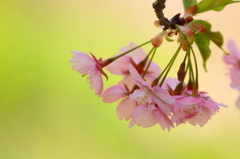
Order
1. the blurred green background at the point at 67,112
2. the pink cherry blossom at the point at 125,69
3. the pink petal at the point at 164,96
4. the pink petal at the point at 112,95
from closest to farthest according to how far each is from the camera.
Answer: the pink petal at the point at 164,96 → the pink petal at the point at 112,95 → the pink cherry blossom at the point at 125,69 → the blurred green background at the point at 67,112

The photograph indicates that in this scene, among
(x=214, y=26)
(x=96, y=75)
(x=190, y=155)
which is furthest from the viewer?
(x=214, y=26)

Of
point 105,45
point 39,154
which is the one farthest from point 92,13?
point 39,154

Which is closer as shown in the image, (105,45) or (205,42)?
(205,42)

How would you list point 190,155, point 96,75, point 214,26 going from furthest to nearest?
point 214,26, point 190,155, point 96,75

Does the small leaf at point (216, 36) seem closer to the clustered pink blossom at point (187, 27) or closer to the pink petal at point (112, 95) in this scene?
the clustered pink blossom at point (187, 27)

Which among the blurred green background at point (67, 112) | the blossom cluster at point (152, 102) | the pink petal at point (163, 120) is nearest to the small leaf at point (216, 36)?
the blossom cluster at point (152, 102)

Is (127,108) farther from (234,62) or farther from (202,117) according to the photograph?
(234,62)

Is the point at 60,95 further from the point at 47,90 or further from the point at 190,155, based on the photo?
the point at 190,155
